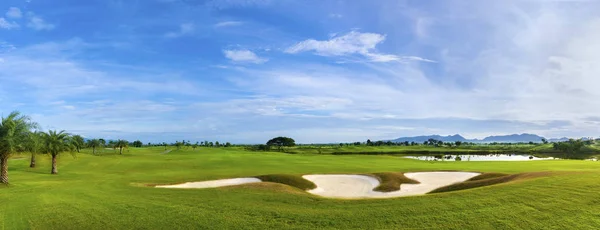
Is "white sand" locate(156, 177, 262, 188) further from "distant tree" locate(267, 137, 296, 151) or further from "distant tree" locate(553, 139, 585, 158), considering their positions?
"distant tree" locate(267, 137, 296, 151)

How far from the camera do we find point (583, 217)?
534 inches

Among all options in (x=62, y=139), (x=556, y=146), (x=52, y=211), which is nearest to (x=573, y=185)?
(x=52, y=211)

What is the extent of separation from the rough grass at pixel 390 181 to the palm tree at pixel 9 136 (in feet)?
94.6

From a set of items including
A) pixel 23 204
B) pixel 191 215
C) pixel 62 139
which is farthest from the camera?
pixel 62 139

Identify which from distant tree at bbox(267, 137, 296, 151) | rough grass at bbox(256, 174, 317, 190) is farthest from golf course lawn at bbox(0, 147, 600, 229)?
distant tree at bbox(267, 137, 296, 151)

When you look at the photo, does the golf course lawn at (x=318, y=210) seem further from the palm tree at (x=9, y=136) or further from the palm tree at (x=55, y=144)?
the palm tree at (x=55, y=144)

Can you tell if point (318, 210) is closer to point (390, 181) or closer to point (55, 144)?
point (390, 181)

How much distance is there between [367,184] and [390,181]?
202 centimetres

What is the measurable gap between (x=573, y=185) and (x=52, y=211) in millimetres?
26347

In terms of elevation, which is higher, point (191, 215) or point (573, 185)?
point (573, 185)

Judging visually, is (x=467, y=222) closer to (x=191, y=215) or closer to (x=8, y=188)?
(x=191, y=215)

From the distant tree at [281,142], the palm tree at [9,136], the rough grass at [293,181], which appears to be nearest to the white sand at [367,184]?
the rough grass at [293,181]

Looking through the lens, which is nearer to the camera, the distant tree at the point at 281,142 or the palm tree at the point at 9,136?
the palm tree at the point at 9,136

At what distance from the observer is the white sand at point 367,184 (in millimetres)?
26906
